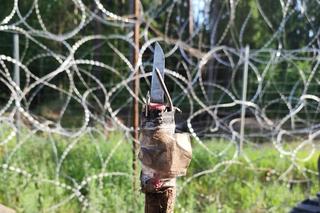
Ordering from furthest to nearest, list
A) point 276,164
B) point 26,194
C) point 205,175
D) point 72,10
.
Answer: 1. point 72,10
2. point 276,164
3. point 205,175
4. point 26,194

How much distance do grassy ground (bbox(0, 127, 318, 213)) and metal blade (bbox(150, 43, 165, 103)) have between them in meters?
2.13

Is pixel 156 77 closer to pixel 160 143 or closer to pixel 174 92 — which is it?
pixel 160 143

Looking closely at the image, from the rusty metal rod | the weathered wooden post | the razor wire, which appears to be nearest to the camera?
the weathered wooden post

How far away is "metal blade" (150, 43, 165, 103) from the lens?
3.29ft

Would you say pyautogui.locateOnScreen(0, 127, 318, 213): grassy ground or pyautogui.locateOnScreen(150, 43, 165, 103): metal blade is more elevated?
pyautogui.locateOnScreen(150, 43, 165, 103): metal blade

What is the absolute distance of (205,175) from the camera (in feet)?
13.9

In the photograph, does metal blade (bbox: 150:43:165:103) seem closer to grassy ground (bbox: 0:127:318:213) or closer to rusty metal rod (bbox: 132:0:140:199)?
grassy ground (bbox: 0:127:318:213)

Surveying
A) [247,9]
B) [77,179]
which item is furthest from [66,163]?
[247,9]

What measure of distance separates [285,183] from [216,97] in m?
4.55

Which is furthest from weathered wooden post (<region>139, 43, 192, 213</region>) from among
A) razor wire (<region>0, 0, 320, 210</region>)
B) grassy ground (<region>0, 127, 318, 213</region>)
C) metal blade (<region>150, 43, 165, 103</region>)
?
razor wire (<region>0, 0, 320, 210</region>)

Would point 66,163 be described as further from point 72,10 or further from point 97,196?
point 72,10

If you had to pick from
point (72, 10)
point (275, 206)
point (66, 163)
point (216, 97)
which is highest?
point (72, 10)

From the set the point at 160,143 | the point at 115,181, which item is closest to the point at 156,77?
the point at 160,143

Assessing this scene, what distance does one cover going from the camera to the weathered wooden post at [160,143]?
0.99 metres
